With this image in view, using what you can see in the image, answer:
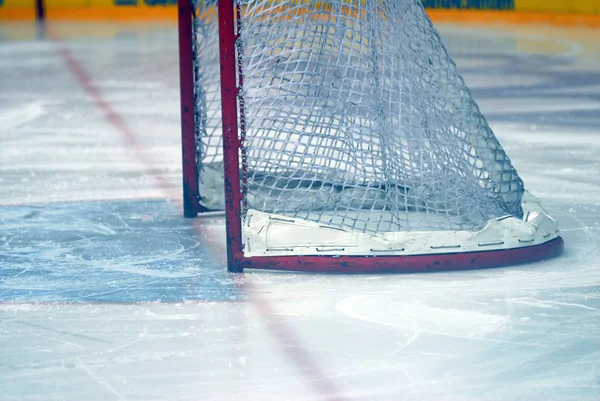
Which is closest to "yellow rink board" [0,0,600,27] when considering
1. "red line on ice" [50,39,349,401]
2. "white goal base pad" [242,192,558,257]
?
"red line on ice" [50,39,349,401]

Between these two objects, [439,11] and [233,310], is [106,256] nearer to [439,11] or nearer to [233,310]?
[233,310]

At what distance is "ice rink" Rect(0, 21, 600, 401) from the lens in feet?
7.39

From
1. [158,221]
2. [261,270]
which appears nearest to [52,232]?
[158,221]

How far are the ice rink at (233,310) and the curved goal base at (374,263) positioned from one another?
1.3 inches

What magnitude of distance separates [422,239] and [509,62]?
251 inches

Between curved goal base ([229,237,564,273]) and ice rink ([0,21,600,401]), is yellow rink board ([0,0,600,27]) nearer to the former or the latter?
ice rink ([0,21,600,401])

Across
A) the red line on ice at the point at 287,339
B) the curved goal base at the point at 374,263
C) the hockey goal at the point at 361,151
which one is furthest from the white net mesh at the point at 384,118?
the red line on ice at the point at 287,339

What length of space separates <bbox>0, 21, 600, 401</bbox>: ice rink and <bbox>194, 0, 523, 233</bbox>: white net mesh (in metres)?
0.29

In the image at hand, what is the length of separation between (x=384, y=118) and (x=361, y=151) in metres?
0.14

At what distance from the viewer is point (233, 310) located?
274 cm

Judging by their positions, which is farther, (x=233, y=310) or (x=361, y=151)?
(x=361, y=151)

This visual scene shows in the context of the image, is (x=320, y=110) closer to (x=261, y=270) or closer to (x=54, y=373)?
(x=261, y=270)

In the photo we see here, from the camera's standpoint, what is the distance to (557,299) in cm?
282

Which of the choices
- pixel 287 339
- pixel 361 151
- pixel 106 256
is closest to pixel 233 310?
pixel 287 339
